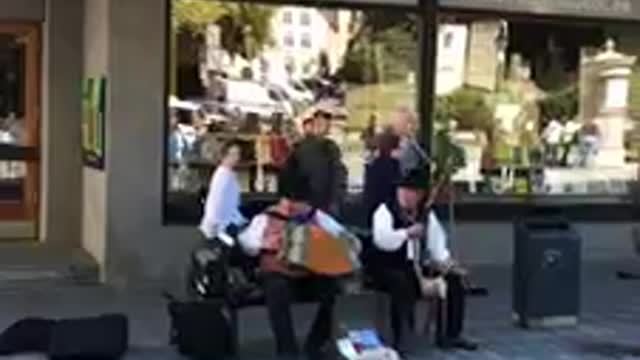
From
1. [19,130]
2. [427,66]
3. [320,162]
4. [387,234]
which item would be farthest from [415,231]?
[19,130]

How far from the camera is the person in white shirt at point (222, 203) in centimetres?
1065

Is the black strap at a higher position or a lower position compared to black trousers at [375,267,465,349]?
higher

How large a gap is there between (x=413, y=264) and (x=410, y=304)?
33 cm

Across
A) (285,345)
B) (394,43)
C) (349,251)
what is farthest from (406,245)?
(394,43)

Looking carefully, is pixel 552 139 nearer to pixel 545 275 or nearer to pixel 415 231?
pixel 545 275

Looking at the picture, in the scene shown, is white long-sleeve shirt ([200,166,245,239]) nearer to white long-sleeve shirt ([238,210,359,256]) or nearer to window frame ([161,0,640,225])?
white long-sleeve shirt ([238,210,359,256])

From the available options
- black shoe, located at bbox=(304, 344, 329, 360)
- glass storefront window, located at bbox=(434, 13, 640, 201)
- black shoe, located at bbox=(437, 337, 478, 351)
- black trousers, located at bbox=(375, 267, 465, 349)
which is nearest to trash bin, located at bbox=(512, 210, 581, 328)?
black trousers, located at bbox=(375, 267, 465, 349)

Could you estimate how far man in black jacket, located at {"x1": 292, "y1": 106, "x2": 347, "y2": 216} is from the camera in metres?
10.7

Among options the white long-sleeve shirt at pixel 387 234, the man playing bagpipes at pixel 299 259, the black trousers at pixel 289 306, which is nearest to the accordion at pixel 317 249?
the man playing bagpipes at pixel 299 259

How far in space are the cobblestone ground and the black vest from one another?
734mm

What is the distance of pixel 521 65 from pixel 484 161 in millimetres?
1177

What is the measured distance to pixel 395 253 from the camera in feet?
33.0

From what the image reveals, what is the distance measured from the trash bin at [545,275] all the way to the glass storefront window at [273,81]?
3.06m

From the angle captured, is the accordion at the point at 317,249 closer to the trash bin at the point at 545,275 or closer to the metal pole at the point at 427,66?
the trash bin at the point at 545,275
